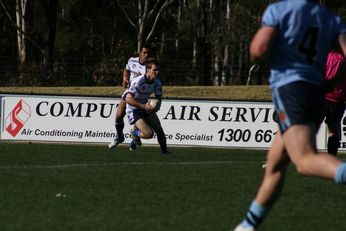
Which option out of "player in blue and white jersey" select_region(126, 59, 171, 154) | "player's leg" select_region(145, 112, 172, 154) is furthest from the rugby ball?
"player's leg" select_region(145, 112, 172, 154)

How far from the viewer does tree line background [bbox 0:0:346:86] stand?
33875 mm

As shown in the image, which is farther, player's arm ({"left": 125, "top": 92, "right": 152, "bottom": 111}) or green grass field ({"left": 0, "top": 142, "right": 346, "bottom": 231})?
player's arm ({"left": 125, "top": 92, "right": 152, "bottom": 111})

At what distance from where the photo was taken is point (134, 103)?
1734cm

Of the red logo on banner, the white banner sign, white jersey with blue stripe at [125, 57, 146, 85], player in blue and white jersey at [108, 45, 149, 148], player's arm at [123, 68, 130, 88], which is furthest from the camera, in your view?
the red logo on banner

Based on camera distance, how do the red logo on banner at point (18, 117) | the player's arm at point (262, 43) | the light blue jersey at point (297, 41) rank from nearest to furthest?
the player's arm at point (262, 43) → the light blue jersey at point (297, 41) → the red logo on banner at point (18, 117)

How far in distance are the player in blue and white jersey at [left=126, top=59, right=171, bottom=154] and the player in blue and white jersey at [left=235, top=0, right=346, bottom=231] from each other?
34.5ft

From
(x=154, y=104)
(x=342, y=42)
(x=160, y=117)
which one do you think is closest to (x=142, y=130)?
(x=154, y=104)

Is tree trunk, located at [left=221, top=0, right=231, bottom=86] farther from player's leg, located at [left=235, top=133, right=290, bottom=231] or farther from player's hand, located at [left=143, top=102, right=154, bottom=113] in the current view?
player's leg, located at [left=235, top=133, right=290, bottom=231]

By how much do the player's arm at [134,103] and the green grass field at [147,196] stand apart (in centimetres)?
234

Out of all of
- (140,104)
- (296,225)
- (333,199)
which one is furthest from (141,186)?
(140,104)

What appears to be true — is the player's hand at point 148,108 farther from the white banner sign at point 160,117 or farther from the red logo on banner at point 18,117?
the red logo on banner at point 18,117

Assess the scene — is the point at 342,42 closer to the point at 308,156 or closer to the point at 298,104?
the point at 298,104

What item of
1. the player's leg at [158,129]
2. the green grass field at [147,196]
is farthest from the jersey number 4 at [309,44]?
the player's leg at [158,129]

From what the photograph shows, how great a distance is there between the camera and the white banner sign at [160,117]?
2109cm
